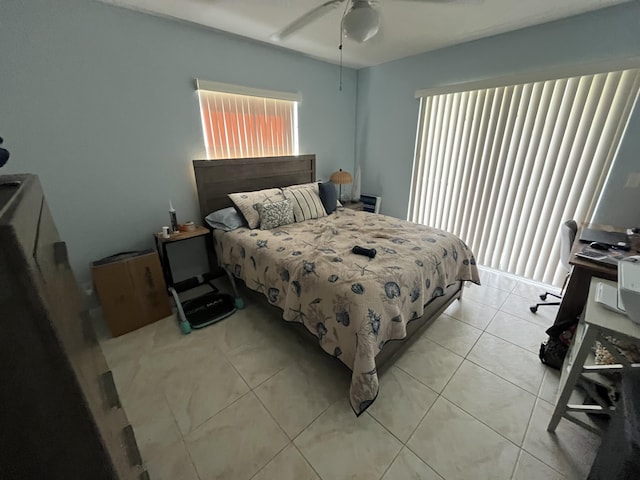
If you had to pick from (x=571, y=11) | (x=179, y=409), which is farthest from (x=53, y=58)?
(x=571, y=11)

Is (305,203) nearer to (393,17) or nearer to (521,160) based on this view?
(393,17)

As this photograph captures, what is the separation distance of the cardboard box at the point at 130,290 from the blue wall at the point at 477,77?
3120 mm

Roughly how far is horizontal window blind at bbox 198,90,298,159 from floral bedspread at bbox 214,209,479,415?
964mm

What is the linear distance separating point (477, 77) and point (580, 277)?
2238mm

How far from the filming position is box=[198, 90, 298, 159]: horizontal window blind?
101 inches

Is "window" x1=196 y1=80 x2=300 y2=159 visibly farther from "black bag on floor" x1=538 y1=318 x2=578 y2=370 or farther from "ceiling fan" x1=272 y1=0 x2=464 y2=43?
"black bag on floor" x1=538 y1=318 x2=578 y2=370

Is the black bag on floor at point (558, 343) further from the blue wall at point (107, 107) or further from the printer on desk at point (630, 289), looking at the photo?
the blue wall at point (107, 107)

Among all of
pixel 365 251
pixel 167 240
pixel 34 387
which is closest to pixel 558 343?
pixel 365 251

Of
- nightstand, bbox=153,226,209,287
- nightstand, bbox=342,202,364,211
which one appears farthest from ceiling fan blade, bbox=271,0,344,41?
nightstand, bbox=342,202,364,211

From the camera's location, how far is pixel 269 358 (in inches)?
73.2

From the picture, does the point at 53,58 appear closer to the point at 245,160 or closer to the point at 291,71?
the point at 245,160

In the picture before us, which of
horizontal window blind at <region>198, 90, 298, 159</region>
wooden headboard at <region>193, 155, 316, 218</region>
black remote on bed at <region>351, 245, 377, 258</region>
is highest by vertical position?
horizontal window blind at <region>198, 90, 298, 159</region>

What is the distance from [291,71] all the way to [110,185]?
2271 mm

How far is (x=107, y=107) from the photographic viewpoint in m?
2.02
